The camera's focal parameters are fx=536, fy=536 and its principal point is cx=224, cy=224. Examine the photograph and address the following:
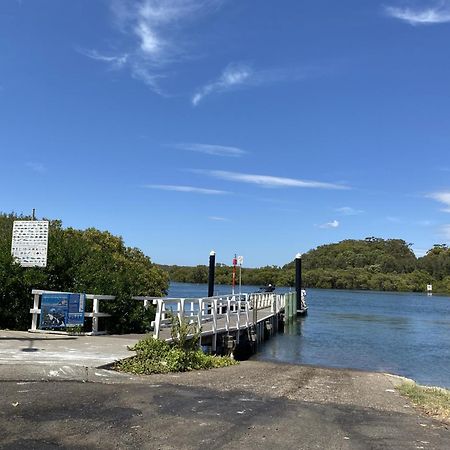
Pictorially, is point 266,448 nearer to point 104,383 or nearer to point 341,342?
point 104,383

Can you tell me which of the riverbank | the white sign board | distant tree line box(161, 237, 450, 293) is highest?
distant tree line box(161, 237, 450, 293)

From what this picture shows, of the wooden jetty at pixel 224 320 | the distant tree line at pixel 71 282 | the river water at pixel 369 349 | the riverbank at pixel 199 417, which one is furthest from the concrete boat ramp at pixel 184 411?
the river water at pixel 369 349

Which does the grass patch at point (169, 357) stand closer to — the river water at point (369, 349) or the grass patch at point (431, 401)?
the grass patch at point (431, 401)

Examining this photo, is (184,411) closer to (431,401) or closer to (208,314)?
(431,401)

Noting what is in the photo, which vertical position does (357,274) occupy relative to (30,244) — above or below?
above

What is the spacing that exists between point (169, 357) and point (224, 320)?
1257 cm

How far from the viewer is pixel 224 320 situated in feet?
78.8

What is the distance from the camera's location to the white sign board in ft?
51.7

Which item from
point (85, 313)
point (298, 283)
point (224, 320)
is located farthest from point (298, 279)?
point (85, 313)

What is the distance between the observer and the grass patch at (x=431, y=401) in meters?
8.83

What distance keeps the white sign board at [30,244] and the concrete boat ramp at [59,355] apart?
6.84ft

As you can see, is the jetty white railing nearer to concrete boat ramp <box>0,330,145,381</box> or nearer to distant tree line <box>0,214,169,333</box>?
concrete boat ramp <box>0,330,145,381</box>

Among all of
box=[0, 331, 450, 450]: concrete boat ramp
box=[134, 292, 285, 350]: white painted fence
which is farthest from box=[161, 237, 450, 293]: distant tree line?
box=[0, 331, 450, 450]: concrete boat ramp

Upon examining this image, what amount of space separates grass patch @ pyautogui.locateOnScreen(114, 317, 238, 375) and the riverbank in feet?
1.93
